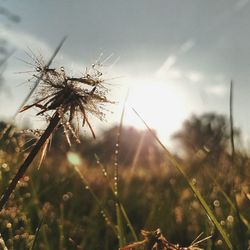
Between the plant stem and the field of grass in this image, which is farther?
the field of grass

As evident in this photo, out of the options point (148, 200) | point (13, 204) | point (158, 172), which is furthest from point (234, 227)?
point (158, 172)

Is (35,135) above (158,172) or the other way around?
the other way around

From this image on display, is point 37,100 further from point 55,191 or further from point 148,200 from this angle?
point 148,200

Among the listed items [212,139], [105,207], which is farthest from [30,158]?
[105,207]

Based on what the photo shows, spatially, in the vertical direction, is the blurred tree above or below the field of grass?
above

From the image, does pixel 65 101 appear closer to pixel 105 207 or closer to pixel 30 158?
pixel 30 158

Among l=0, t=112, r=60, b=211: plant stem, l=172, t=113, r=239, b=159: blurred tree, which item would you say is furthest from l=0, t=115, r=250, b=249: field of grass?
l=0, t=112, r=60, b=211: plant stem

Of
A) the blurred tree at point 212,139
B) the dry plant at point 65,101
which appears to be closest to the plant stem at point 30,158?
the dry plant at point 65,101

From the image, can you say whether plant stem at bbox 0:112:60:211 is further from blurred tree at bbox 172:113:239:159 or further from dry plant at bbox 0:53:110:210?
blurred tree at bbox 172:113:239:159
